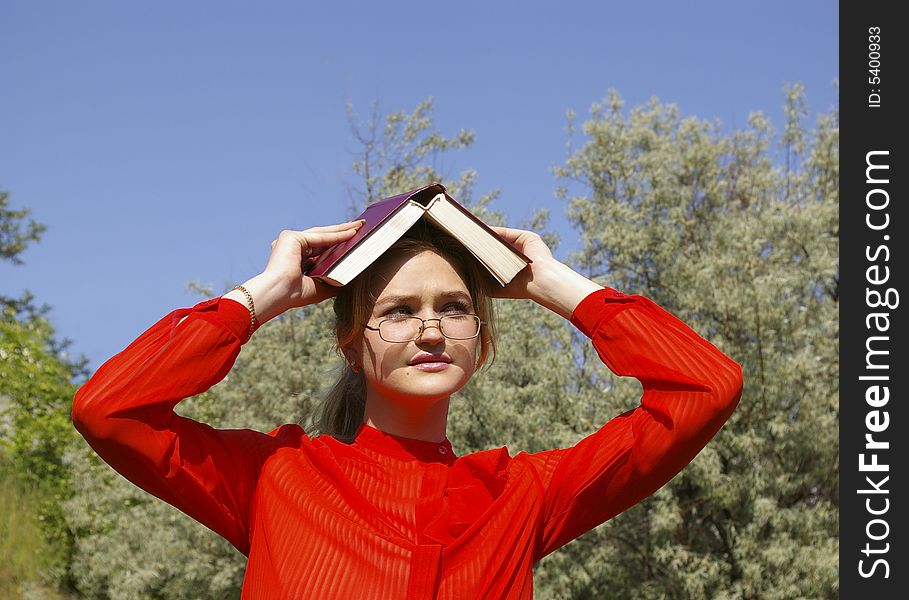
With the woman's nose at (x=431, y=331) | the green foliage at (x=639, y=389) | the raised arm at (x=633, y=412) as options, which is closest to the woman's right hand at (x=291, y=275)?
the woman's nose at (x=431, y=331)

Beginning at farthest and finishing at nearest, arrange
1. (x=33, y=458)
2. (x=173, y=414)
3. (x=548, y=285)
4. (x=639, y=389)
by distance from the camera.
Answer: (x=33, y=458)
(x=639, y=389)
(x=548, y=285)
(x=173, y=414)

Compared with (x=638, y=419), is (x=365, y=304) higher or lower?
higher

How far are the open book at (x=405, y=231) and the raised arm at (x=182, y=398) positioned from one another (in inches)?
4.4

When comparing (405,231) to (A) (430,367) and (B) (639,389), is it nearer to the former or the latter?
(A) (430,367)

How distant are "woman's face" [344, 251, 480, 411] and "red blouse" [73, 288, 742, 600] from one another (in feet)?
0.47

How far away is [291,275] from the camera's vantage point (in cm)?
230

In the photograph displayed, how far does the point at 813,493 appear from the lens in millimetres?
9539

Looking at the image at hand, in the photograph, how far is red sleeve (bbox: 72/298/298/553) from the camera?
2137mm

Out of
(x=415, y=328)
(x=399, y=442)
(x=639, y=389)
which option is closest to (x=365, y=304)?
(x=415, y=328)

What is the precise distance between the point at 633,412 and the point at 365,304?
2.10ft

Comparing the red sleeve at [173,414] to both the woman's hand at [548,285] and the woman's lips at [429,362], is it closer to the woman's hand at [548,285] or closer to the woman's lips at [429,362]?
the woman's lips at [429,362]

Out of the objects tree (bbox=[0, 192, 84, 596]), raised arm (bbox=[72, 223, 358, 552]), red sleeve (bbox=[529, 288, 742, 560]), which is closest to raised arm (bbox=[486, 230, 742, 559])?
red sleeve (bbox=[529, 288, 742, 560])

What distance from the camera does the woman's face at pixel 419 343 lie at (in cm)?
232
